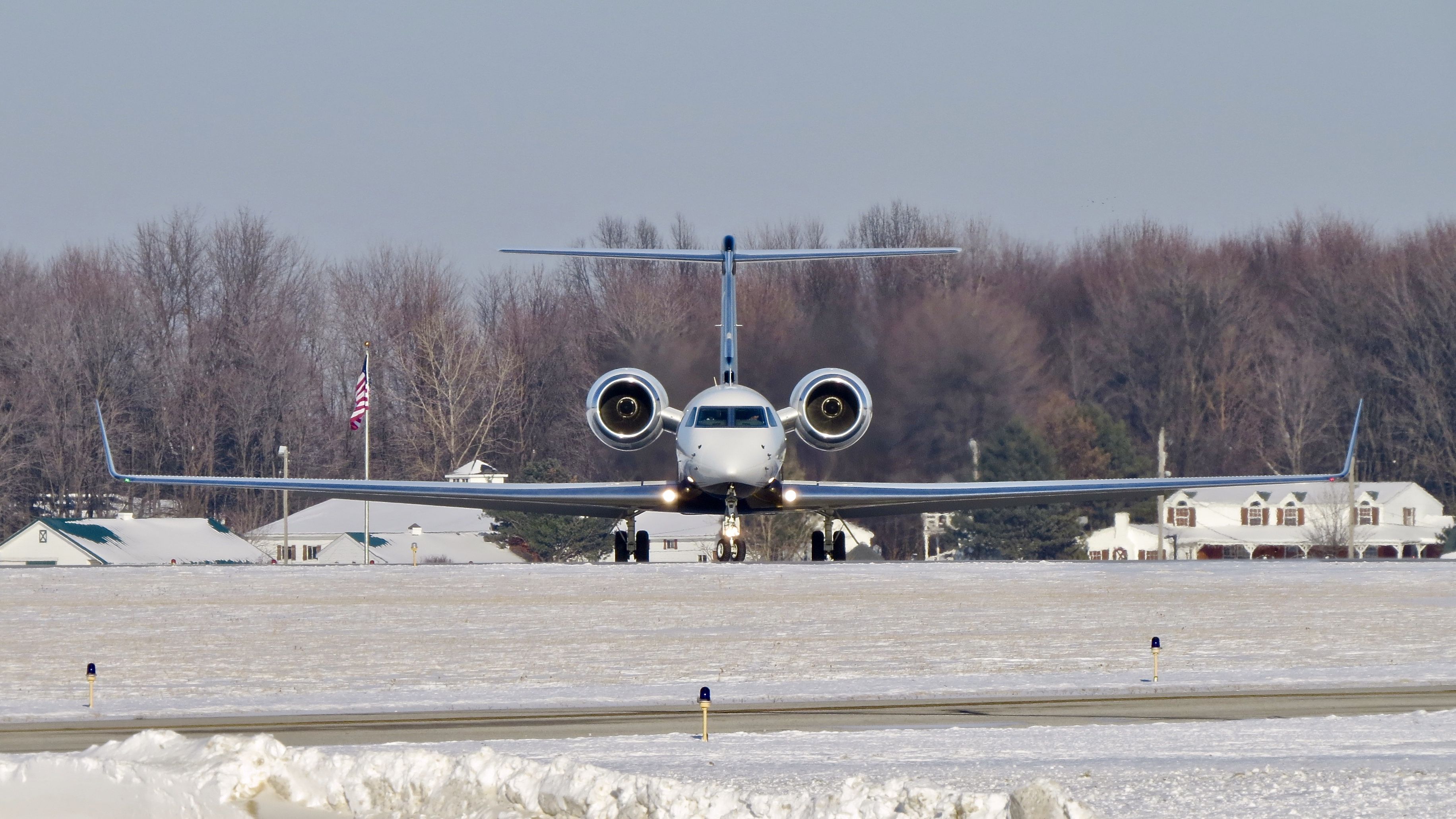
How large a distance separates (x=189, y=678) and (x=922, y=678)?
775 cm

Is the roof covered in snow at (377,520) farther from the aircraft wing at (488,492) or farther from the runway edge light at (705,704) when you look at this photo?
the runway edge light at (705,704)

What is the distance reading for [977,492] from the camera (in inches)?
1161

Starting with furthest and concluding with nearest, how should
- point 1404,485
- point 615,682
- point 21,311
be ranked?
point 21,311, point 1404,485, point 615,682

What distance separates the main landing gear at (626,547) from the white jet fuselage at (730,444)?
10.8 feet

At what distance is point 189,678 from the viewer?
59.1ft

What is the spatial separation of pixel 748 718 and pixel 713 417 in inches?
554

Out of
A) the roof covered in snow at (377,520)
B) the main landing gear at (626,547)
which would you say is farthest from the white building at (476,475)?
the main landing gear at (626,547)

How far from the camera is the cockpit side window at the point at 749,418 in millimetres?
28109

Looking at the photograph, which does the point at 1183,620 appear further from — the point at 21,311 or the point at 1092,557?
the point at 21,311

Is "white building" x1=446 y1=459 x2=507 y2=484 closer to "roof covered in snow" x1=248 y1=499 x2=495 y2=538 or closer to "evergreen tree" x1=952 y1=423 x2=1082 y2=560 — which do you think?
"roof covered in snow" x1=248 y1=499 x2=495 y2=538

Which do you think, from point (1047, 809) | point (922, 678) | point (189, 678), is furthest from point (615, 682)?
point (1047, 809)

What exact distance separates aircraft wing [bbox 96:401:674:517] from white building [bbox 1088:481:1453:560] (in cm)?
2895

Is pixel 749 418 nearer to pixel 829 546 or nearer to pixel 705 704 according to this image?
pixel 829 546

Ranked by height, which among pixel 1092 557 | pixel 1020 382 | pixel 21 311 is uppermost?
pixel 21 311
